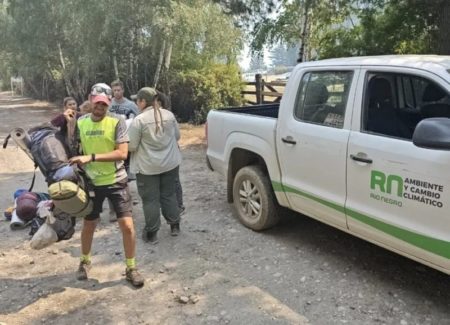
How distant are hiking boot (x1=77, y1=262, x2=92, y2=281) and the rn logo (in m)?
2.56

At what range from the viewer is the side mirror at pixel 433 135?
3061 mm

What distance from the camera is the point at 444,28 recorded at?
25.0 feet

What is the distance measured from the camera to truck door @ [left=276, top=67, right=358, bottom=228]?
13.3ft

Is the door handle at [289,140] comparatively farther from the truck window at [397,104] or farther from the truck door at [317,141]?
the truck window at [397,104]

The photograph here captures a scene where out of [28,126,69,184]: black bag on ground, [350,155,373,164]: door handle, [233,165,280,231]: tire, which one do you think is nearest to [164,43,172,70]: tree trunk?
[233,165,280,231]: tire

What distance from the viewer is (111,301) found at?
13.2ft

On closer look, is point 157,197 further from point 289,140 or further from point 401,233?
point 401,233

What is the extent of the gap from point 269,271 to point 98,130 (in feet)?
6.30

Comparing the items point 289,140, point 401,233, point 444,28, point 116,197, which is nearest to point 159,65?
point 444,28

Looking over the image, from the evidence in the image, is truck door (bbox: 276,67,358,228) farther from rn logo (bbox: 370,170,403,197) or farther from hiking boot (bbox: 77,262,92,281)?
hiking boot (bbox: 77,262,92,281)

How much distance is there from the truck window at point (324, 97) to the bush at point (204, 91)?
1090cm

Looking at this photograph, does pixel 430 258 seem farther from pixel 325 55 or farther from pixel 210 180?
pixel 325 55

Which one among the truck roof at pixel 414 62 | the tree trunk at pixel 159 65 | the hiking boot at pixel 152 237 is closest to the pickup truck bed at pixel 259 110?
the hiking boot at pixel 152 237

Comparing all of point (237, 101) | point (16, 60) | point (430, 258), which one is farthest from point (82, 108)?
point (16, 60)
